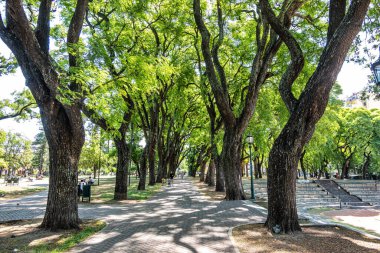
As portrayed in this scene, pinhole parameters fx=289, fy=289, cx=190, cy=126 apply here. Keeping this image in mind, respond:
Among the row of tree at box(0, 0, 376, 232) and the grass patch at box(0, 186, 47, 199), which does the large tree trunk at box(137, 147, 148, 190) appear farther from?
the grass patch at box(0, 186, 47, 199)

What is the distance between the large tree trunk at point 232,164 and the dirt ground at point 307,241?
24.4 feet

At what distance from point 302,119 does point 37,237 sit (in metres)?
7.65

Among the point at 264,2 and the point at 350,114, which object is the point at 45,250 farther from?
the point at 350,114

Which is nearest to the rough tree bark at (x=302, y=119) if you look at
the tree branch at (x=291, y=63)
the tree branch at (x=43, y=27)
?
the tree branch at (x=291, y=63)

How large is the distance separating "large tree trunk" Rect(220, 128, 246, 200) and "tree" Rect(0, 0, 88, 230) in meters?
8.75

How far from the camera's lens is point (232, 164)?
15930 mm

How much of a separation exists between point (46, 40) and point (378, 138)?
36707 millimetres

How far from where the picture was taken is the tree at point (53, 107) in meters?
7.96


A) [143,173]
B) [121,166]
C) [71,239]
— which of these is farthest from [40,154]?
[71,239]

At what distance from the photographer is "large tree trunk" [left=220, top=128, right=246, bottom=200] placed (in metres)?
15.8

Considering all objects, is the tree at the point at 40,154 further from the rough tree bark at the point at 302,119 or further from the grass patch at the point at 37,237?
the rough tree bark at the point at 302,119

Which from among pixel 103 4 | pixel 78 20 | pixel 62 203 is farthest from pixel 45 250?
pixel 103 4

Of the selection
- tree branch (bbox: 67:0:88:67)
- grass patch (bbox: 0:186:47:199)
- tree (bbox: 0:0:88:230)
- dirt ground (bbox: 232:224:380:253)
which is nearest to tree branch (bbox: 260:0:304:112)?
dirt ground (bbox: 232:224:380:253)

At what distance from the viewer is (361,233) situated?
26.6 ft
